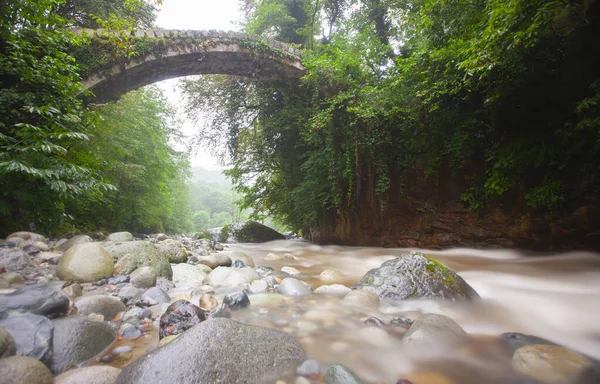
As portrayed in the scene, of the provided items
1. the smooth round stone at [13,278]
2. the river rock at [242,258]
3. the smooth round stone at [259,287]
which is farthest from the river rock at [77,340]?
the river rock at [242,258]

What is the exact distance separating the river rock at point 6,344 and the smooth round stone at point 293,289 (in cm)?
209

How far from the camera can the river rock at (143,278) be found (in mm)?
2912

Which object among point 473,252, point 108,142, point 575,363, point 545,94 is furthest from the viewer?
point 108,142

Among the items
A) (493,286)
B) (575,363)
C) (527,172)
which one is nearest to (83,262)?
(575,363)

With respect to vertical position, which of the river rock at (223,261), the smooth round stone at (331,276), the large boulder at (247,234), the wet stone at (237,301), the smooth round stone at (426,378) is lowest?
the large boulder at (247,234)

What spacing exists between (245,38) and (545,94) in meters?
8.55

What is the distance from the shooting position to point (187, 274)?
3.55 metres

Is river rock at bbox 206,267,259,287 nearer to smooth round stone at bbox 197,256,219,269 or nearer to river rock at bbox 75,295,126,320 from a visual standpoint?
smooth round stone at bbox 197,256,219,269

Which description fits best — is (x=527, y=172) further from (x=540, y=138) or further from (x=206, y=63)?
(x=206, y=63)

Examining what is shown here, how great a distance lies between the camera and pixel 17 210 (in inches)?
197

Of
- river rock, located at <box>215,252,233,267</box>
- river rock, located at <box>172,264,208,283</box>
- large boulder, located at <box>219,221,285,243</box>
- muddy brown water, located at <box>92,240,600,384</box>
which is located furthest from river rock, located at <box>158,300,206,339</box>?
large boulder, located at <box>219,221,285,243</box>

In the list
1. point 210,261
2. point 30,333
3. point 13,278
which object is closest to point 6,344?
point 30,333

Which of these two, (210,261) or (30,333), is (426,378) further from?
(210,261)

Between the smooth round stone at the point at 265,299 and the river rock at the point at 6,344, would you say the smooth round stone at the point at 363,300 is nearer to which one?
the smooth round stone at the point at 265,299
